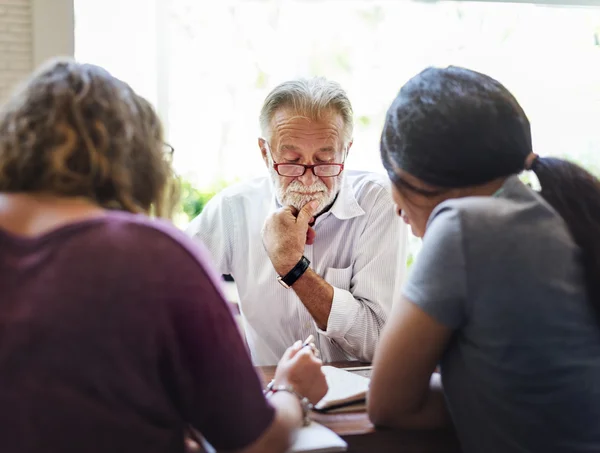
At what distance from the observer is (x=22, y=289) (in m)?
0.89

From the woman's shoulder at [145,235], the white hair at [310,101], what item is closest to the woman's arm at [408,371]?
the woman's shoulder at [145,235]

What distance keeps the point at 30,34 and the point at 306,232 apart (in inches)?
A: 50.0

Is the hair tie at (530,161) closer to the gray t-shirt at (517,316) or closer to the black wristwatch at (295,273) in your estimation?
the gray t-shirt at (517,316)

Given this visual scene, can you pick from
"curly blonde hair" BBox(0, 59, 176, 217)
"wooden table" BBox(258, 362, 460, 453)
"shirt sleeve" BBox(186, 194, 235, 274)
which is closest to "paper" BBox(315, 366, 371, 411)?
"wooden table" BBox(258, 362, 460, 453)

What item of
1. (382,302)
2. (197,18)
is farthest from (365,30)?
(382,302)

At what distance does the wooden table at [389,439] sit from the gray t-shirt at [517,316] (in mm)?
110

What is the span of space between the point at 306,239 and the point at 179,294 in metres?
1.15

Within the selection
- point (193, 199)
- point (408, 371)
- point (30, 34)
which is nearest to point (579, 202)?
point (408, 371)

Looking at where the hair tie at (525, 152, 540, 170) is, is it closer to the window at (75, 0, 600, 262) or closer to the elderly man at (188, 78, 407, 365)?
the elderly man at (188, 78, 407, 365)

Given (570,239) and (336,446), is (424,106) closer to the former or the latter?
(570,239)

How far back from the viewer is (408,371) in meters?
1.21

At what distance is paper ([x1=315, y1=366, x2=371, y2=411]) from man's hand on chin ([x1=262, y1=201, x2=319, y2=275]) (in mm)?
417

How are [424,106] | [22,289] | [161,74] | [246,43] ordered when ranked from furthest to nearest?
1. [246,43]
2. [161,74]
3. [424,106]
4. [22,289]

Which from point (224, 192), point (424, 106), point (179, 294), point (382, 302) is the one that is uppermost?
point (424, 106)
